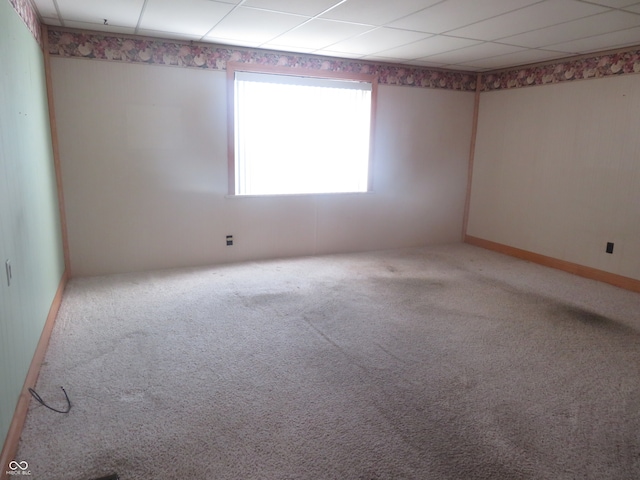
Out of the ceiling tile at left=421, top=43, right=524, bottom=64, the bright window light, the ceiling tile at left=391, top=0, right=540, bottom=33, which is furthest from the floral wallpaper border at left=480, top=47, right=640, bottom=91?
the ceiling tile at left=391, top=0, right=540, bottom=33

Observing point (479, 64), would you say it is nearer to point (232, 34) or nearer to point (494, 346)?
point (232, 34)

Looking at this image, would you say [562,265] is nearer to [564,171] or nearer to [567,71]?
[564,171]

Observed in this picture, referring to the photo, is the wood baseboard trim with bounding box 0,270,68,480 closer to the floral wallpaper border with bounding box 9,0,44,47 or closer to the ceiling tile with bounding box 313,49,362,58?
the floral wallpaper border with bounding box 9,0,44,47

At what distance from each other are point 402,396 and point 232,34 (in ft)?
11.2

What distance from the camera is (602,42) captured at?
13.0 ft

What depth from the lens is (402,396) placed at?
7.89ft

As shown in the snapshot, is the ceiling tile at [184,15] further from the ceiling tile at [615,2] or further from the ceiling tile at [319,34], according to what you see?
the ceiling tile at [615,2]

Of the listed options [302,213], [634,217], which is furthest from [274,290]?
[634,217]

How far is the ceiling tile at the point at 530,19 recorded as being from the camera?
9.70 feet

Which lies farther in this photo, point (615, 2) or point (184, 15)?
point (184, 15)

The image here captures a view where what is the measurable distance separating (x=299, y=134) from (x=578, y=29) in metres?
2.83

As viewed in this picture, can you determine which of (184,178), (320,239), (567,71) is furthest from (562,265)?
(184,178)

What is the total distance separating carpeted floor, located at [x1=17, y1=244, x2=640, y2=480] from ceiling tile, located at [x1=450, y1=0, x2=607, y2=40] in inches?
90.5

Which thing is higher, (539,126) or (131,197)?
(539,126)
